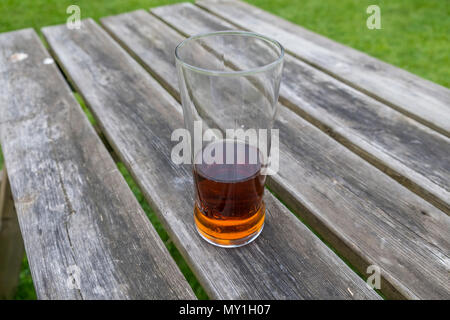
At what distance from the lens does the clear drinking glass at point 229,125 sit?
577 millimetres

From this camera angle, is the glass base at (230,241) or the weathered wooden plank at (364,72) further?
the weathered wooden plank at (364,72)

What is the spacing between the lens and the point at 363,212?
0.79 metres

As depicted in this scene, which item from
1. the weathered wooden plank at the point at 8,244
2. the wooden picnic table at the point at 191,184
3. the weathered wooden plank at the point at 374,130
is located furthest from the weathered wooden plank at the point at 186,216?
the weathered wooden plank at the point at 8,244

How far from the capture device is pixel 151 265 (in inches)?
27.6

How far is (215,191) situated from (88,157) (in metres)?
0.46

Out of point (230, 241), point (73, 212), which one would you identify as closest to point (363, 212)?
point (230, 241)

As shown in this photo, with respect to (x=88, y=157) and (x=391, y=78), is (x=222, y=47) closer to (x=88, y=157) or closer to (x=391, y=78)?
(x=88, y=157)

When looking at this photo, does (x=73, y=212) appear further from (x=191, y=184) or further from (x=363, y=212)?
(x=363, y=212)

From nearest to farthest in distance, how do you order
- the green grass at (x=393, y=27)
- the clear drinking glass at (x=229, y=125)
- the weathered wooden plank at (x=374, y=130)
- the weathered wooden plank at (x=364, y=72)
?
the clear drinking glass at (x=229, y=125), the weathered wooden plank at (x=374, y=130), the weathered wooden plank at (x=364, y=72), the green grass at (x=393, y=27)

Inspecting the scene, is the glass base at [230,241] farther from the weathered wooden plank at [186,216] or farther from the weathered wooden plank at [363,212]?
the weathered wooden plank at [363,212]

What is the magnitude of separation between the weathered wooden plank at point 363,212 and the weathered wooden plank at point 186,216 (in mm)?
47

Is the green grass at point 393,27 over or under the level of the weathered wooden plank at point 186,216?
under

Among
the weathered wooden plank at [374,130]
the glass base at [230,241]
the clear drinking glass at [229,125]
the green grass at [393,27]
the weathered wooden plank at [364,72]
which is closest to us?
the clear drinking glass at [229,125]
